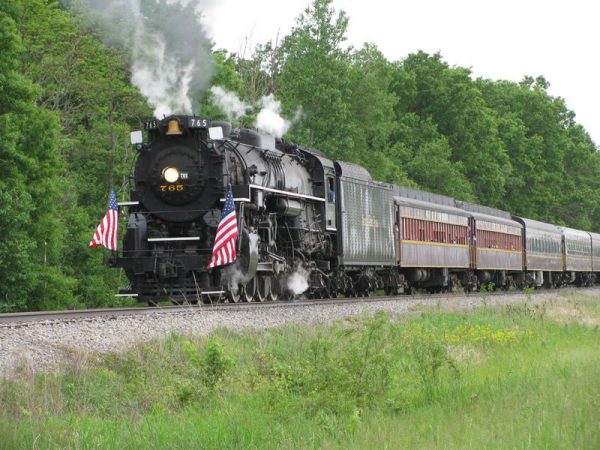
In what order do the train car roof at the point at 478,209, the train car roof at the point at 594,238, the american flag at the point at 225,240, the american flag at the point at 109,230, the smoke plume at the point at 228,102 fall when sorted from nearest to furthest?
the american flag at the point at 225,240, the american flag at the point at 109,230, the smoke plume at the point at 228,102, the train car roof at the point at 478,209, the train car roof at the point at 594,238

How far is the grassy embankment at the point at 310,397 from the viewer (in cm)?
800

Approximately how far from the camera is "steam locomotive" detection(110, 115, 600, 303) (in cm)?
1925

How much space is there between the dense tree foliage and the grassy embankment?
13.9m

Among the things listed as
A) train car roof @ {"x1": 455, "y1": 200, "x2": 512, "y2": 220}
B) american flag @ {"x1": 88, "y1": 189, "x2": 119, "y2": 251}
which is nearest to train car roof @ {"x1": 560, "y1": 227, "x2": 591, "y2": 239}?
train car roof @ {"x1": 455, "y1": 200, "x2": 512, "y2": 220}

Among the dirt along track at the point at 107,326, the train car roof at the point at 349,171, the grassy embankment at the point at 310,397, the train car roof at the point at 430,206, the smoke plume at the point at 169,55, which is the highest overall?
the smoke plume at the point at 169,55

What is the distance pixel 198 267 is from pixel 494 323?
575 centimetres

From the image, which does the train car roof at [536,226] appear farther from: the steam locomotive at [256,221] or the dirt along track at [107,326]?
the dirt along track at [107,326]

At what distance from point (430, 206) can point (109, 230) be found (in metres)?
15.7

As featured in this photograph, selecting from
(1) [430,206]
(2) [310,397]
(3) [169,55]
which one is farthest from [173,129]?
(1) [430,206]

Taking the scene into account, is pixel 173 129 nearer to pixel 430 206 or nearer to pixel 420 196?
pixel 430 206

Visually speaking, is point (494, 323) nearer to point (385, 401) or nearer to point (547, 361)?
point (547, 361)

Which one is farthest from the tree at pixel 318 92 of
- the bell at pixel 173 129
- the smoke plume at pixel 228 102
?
the bell at pixel 173 129

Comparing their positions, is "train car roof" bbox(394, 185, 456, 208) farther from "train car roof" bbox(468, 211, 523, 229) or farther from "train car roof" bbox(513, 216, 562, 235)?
"train car roof" bbox(513, 216, 562, 235)

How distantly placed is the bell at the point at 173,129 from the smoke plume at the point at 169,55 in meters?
3.29
